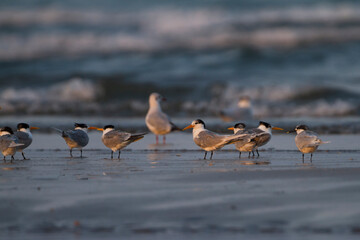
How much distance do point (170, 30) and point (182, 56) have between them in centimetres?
418

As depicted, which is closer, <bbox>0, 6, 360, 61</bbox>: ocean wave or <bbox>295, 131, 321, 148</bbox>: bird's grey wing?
<bbox>295, 131, 321, 148</bbox>: bird's grey wing

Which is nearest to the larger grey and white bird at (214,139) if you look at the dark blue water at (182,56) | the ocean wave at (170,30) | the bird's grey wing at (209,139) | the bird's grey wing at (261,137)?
the bird's grey wing at (209,139)

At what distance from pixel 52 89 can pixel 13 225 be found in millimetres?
16738

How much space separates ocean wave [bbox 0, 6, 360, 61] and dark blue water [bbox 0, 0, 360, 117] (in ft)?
0.14

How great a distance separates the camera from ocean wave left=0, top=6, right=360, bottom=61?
26938 millimetres

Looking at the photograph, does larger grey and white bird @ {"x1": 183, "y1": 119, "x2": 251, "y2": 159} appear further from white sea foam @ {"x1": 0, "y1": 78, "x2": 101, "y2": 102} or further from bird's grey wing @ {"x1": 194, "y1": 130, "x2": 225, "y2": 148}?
white sea foam @ {"x1": 0, "y1": 78, "x2": 101, "y2": 102}

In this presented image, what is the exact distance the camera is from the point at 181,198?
6.19 meters

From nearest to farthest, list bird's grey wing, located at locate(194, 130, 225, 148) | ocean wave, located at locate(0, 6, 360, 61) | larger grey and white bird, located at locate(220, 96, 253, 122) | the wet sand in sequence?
1. the wet sand
2. bird's grey wing, located at locate(194, 130, 225, 148)
3. larger grey and white bird, located at locate(220, 96, 253, 122)
4. ocean wave, located at locate(0, 6, 360, 61)

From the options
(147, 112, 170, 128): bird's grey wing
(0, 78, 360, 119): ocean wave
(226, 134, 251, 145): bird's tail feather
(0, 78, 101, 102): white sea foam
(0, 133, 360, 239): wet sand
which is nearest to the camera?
(0, 133, 360, 239): wet sand

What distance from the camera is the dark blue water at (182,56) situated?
63.6 ft

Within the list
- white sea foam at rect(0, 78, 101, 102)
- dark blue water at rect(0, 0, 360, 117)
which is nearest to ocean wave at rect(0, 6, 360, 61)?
dark blue water at rect(0, 0, 360, 117)

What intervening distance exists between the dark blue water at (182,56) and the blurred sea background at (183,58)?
0.04 m

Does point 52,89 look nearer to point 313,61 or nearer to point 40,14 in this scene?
point 313,61

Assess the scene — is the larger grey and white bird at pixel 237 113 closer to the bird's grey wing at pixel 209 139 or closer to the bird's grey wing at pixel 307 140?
the bird's grey wing at pixel 209 139
